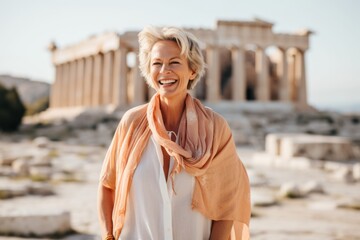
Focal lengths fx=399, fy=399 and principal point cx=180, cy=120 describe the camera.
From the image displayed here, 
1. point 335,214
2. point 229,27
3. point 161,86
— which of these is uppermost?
point 229,27

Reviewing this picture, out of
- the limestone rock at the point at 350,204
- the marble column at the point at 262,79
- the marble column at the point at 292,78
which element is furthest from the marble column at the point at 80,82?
the limestone rock at the point at 350,204

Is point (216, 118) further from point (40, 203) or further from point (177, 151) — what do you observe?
point (40, 203)

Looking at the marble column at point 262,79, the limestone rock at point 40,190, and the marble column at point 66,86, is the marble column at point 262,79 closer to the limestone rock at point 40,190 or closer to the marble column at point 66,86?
the marble column at point 66,86

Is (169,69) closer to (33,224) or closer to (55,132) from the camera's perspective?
(33,224)

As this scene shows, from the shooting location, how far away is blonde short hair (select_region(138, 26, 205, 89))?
8.14ft

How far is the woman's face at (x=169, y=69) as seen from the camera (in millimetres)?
2510

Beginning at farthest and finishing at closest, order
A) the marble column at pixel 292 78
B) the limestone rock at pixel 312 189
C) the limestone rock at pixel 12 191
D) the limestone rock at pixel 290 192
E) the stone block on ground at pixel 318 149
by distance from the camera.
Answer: the marble column at pixel 292 78 < the stone block on ground at pixel 318 149 < the limestone rock at pixel 312 189 < the limestone rock at pixel 290 192 < the limestone rock at pixel 12 191

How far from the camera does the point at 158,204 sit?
2432 millimetres

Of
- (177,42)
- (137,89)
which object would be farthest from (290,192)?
(137,89)

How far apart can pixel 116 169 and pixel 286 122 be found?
1015 inches

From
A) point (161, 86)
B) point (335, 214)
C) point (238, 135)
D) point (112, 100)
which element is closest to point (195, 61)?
point (161, 86)

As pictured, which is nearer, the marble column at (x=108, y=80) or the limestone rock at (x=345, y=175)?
the limestone rock at (x=345, y=175)

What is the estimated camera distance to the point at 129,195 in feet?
8.20

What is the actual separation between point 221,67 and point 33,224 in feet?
113
